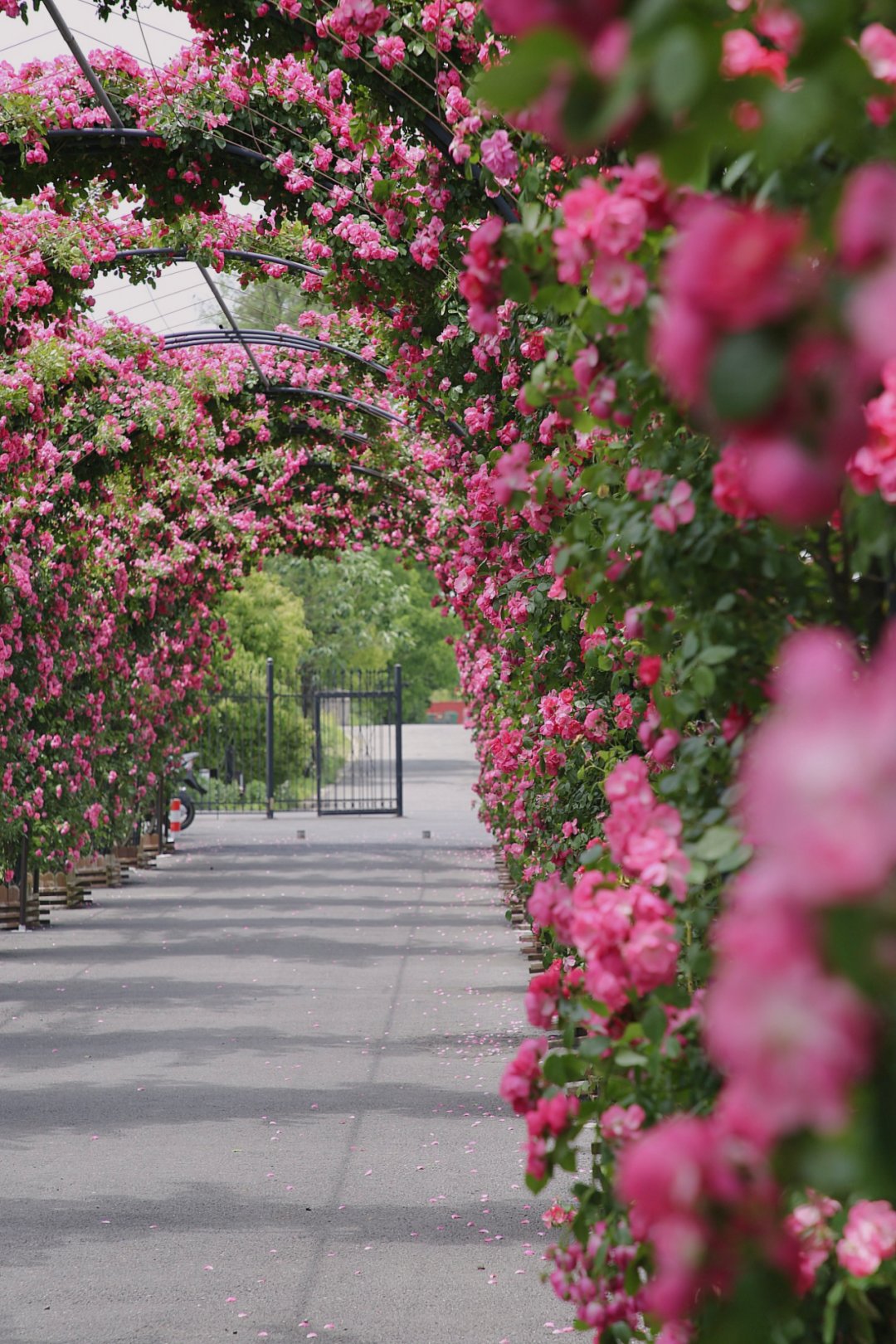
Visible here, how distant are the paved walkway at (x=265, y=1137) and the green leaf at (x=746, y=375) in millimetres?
3657

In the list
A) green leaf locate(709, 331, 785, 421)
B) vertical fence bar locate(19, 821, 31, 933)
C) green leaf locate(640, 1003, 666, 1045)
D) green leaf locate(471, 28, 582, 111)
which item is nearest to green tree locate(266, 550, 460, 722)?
vertical fence bar locate(19, 821, 31, 933)

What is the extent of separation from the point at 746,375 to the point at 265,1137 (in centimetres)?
562

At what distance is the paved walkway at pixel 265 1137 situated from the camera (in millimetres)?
4148

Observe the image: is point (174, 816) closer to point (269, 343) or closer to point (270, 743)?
point (270, 743)

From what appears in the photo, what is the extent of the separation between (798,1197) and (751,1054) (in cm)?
122

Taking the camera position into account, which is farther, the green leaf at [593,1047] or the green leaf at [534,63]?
the green leaf at [593,1047]

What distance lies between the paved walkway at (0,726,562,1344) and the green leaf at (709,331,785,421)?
3.66 meters

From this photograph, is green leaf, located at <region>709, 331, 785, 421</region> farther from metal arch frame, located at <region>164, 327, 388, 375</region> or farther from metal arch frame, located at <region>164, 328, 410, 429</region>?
metal arch frame, located at <region>164, 327, 388, 375</region>

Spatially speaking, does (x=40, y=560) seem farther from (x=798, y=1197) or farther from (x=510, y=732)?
(x=798, y=1197)

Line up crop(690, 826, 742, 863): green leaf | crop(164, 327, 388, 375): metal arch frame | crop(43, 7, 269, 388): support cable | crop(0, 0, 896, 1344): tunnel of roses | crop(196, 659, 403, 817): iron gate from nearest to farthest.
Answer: crop(0, 0, 896, 1344): tunnel of roses
crop(690, 826, 742, 863): green leaf
crop(43, 7, 269, 388): support cable
crop(164, 327, 388, 375): metal arch frame
crop(196, 659, 403, 817): iron gate

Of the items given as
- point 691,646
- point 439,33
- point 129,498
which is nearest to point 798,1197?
point 691,646

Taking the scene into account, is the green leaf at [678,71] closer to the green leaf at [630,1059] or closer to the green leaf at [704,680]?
the green leaf at [704,680]

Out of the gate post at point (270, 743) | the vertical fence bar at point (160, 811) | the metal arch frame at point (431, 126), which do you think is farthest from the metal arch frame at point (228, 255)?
the gate post at point (270, 743)

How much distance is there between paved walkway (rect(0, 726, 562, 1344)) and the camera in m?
4.15
